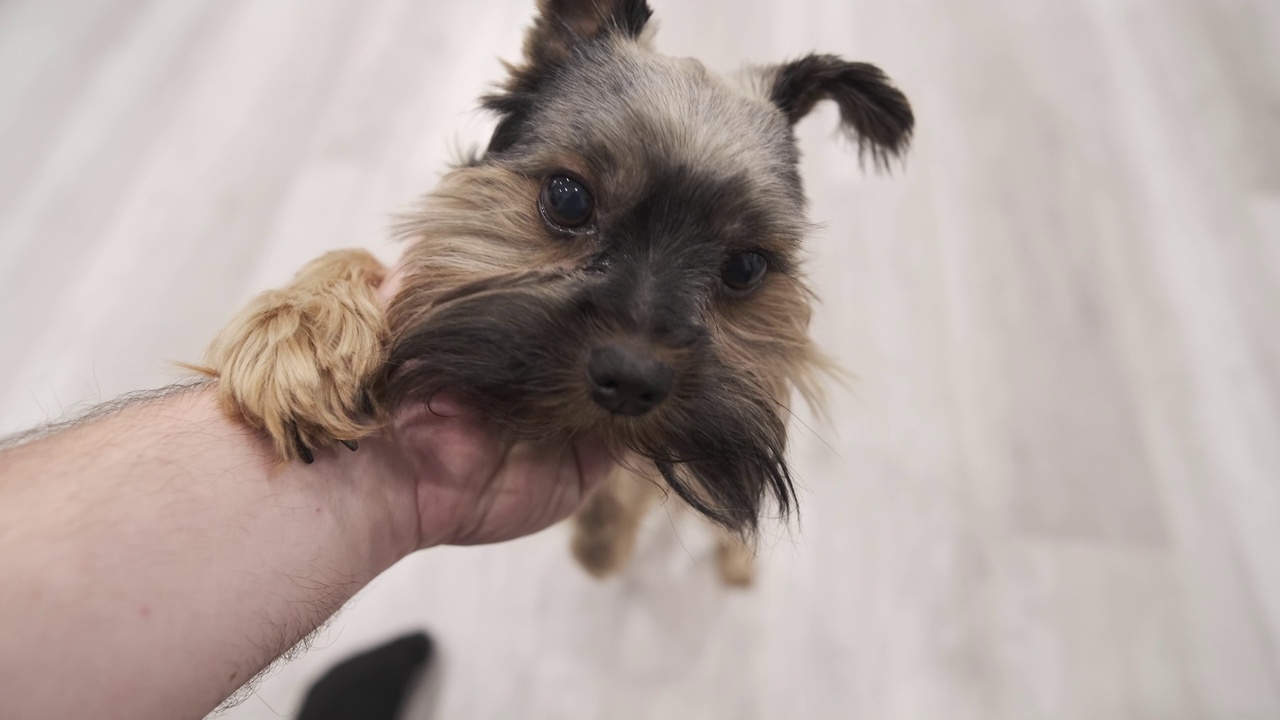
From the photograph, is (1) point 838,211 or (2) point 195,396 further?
(1) point 838,211

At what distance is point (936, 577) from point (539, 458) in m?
1.43

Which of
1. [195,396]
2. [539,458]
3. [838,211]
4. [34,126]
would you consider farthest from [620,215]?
[34,126]

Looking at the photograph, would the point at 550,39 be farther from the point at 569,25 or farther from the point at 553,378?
the point at 553,378

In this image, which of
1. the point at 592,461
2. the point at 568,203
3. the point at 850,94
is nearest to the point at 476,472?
the point at 592,461

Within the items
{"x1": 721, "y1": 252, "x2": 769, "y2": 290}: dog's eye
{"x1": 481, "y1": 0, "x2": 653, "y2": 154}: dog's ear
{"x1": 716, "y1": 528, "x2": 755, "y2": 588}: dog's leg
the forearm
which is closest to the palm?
the forearm

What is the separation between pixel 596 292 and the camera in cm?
118

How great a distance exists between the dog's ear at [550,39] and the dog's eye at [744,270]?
0.53m

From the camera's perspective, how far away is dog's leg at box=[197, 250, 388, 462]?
3.76ft

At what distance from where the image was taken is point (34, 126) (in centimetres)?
273

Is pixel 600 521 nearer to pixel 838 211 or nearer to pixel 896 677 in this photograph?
pixel 896 677

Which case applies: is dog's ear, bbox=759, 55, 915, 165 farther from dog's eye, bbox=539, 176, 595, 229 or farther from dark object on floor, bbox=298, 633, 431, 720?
dark object on floor, bbox=298, 633, 431, 720

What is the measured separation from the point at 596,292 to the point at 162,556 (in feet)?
2.51

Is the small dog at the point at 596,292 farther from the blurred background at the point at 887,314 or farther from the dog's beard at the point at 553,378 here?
the blurred background at the point at 887,314

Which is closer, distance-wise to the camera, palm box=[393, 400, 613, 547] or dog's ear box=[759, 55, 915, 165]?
palm box=[393, 400, 613, 547]
